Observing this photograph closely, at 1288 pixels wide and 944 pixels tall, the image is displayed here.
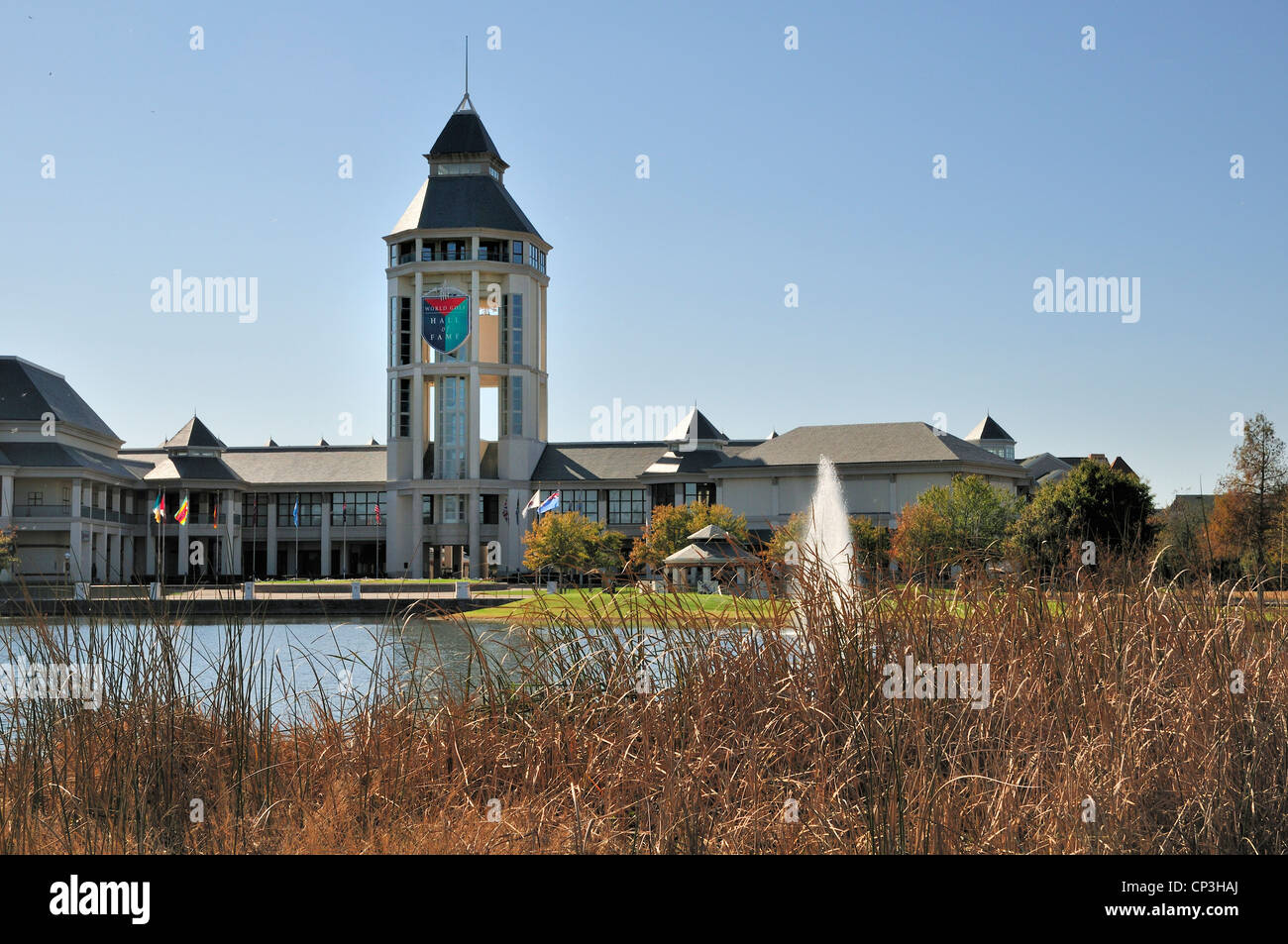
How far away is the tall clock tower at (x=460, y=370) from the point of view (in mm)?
75812

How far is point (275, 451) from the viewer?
85000 millimetres

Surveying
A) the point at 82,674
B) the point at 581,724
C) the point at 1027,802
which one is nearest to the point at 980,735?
the point at 1027,802

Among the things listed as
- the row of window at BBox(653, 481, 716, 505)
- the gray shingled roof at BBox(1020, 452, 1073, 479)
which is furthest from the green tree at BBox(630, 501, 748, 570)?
the gray shingled roof at BBox(1020, 452, 1073, 479)

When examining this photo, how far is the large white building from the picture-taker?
69.1 m

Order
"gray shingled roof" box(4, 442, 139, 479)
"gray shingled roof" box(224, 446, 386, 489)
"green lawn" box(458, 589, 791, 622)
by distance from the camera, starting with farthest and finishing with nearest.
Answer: "gray shingled roof" box(224, 446, 386, 489)
"gray shingled roof" box(4, 442, 139, 479)
"green lawn" box(458, 589, 791, 622)

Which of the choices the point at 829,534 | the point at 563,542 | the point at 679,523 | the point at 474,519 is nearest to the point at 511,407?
the point at 474,519

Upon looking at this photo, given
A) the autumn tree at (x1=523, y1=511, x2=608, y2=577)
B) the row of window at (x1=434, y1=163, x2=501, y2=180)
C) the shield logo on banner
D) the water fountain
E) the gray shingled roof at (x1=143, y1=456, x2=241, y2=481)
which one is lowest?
the autumn tree at (x1=523, y1=511, x2=608, y2=577)

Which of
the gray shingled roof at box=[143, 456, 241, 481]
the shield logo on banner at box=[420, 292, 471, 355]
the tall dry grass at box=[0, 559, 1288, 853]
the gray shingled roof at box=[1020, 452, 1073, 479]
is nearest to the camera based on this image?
the tall dry grass at box=[0, 559, 1288, 853]

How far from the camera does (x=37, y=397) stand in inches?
2657

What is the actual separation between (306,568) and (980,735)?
264 ft

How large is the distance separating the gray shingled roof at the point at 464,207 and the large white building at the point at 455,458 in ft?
0.43

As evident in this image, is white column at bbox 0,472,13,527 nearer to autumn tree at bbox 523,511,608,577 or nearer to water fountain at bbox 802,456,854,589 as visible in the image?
autumn tree at bbox 523,511,608,577

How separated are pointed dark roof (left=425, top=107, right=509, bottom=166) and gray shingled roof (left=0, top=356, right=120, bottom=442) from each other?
27.9 m
